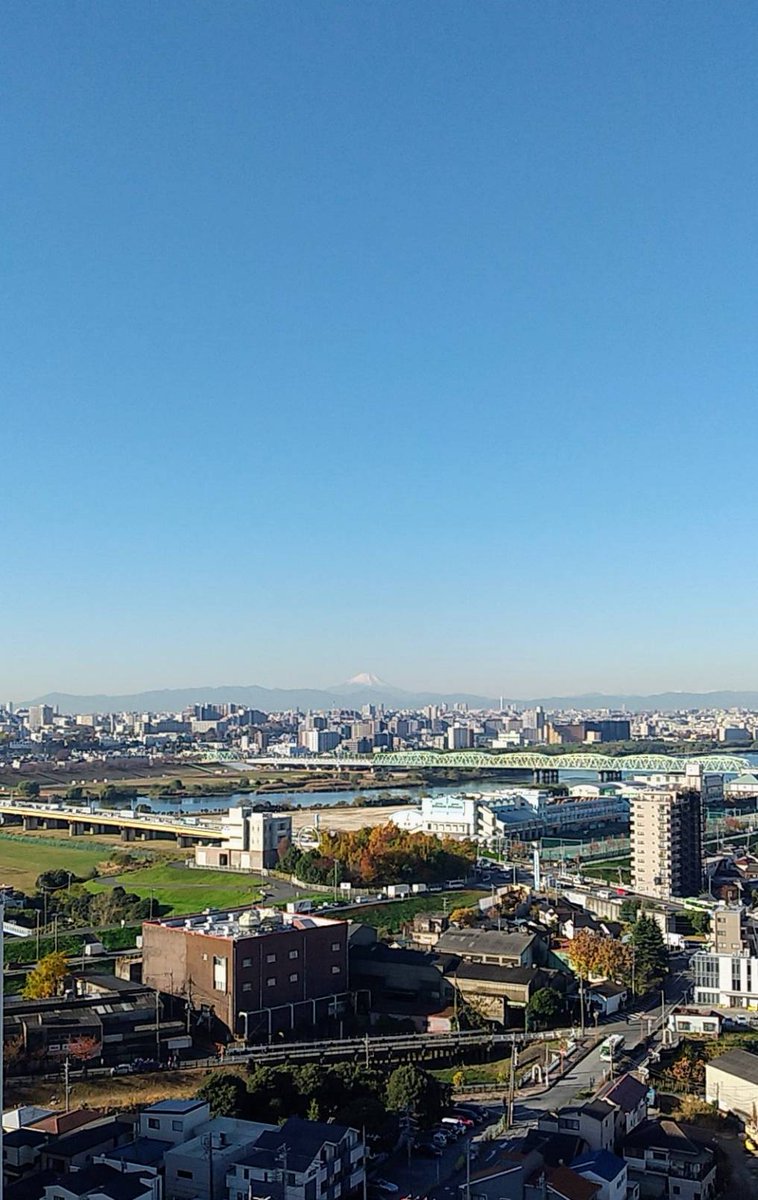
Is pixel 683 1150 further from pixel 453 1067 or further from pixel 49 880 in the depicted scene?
pixel 49 880

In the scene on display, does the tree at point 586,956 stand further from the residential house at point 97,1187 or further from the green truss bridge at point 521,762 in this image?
the green truss bridge at point 521,762

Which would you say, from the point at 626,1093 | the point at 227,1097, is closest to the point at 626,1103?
the point at 626,1093

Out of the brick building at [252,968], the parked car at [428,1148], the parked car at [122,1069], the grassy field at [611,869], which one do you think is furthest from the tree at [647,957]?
the grassy field at [611,869]

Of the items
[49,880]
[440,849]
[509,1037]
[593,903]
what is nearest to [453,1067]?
[509,1037]

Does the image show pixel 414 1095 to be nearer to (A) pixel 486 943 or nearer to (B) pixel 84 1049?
(B) pixel 84 1049

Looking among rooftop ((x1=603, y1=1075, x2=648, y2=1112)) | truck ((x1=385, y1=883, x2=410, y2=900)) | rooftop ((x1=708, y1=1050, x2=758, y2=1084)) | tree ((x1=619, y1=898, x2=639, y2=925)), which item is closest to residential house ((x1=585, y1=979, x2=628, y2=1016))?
rooftop ((x1=708, y1=1050, x2=758, y2=1084))
